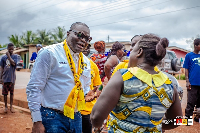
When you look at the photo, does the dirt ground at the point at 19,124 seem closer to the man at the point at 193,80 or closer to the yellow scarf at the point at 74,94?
the man at the point at 193,80

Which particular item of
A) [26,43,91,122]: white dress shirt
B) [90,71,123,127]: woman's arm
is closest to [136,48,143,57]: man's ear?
[90,71,123,127]: woman's arm

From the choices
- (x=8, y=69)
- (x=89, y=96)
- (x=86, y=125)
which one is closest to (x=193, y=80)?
(x=86, y=125)

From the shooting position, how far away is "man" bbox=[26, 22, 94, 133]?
2363 millimetres

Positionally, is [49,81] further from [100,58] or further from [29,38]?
[29,38]

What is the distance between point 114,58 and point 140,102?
3008mm

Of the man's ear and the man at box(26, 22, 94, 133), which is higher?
the man's ear

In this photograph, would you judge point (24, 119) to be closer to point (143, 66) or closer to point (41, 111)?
point (41, 111)

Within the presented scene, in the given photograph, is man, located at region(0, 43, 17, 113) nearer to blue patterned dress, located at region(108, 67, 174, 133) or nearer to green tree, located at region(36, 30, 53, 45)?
blue patterned dress, located at region(108, 67, 174, 133)

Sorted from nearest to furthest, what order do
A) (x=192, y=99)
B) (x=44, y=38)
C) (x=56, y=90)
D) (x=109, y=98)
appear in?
(x=109, y=98), (x=56, y=90), (x=192, y=99), (x=44, y=38)

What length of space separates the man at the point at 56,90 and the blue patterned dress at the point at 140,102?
35.3 inches

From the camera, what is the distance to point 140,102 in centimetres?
167

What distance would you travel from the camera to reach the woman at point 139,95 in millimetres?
1652

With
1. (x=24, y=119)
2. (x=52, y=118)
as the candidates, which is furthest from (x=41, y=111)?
(x=24, y=119)

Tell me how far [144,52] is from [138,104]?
0.41 meters
